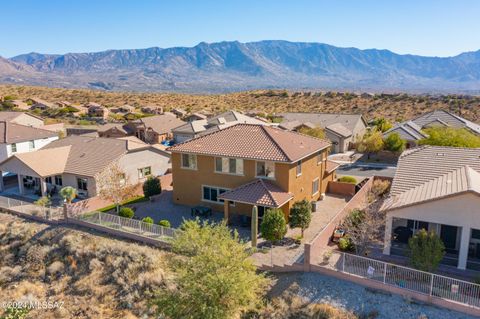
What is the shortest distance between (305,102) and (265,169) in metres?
93.8

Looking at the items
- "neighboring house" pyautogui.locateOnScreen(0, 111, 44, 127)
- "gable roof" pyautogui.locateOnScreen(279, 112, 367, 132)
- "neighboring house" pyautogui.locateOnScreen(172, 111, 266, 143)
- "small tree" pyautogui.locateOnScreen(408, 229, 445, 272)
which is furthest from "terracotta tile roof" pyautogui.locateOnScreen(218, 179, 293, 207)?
"neighboring house" pyautogui.locateOnScreen(0, 111, 44, 127)

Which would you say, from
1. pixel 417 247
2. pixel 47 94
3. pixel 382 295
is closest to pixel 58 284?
pixel 382 295

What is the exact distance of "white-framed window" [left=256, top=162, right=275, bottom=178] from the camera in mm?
29875

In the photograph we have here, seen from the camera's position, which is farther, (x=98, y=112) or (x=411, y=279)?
(x=98, y=112)

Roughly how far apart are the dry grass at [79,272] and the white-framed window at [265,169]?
9.45 m

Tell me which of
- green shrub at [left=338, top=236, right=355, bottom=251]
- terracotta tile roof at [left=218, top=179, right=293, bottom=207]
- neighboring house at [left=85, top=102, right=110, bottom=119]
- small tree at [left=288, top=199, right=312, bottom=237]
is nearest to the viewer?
green shrub at [left=338, top=236, right=355, bottom=251]

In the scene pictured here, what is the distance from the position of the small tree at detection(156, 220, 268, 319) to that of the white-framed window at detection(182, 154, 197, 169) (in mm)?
13199

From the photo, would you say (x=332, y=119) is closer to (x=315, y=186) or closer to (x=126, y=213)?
(x=315, y=186)

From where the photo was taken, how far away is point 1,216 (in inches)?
1348

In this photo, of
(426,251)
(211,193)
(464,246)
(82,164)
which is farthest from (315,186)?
(82,164)

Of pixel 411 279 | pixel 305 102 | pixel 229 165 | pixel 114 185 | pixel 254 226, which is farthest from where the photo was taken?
pixel 305 102

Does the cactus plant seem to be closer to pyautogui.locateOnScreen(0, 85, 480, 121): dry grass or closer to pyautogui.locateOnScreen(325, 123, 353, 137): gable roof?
pyautogui.locateOnScreen(325, 123, 353, 137): gable roof

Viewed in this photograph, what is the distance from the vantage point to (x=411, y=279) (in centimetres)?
2047

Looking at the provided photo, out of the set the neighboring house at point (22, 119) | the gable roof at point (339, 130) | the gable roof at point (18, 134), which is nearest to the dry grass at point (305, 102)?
the gable roof at point (339, 130)
